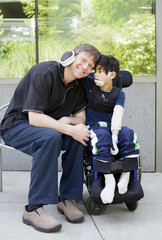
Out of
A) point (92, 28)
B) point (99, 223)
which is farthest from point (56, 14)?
point (99, 223)

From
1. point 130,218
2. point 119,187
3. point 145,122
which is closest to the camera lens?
point 119,187

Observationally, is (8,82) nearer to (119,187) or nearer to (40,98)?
(40,98)

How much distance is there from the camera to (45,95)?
3.39 m

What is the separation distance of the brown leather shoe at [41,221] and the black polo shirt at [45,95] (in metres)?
0.75

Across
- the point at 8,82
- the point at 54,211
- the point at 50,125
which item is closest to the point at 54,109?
the point at 50,125

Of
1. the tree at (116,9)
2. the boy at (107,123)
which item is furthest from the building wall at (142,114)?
the boy at (107,123)

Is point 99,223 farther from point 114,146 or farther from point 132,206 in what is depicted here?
point 114,146

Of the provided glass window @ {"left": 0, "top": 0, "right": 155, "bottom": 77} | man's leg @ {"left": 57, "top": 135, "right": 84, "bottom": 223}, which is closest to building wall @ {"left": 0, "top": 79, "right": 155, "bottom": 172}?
glass window @ {"left": 0, "top": 0, "right": 155, "bottom": 77}

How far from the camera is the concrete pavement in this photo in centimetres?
310

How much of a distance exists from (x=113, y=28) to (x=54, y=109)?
6.05ft

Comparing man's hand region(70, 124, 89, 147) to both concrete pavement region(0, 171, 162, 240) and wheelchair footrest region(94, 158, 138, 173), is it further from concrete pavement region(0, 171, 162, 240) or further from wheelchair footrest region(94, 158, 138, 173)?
concrete pavement region(0, 171, 162, 240)

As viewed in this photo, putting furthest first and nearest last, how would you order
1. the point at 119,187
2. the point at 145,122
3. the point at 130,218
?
the point at 145,122 < the point at 130,218 < the point at 119,187

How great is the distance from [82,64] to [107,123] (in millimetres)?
548

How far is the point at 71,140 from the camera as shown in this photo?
3.45 metres
